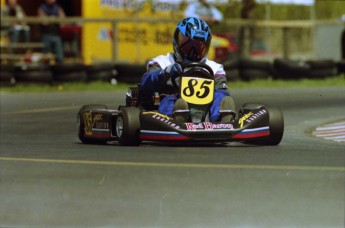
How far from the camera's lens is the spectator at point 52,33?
2128 cm

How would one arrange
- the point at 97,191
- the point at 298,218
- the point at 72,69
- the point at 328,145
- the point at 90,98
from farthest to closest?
the point at 72,69, the point at 90,98, the point at 328,145, the point at 97,191, the point at 298,218

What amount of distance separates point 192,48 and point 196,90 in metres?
0.58

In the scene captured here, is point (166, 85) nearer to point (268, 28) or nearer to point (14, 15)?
point (14, 15)

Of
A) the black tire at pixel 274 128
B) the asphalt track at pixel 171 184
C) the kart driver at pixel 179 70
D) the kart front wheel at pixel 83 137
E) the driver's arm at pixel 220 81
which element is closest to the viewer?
the asphalt track at pixel 171 184

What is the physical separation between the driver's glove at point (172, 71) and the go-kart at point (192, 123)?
7cm

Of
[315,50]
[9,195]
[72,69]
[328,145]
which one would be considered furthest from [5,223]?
[315,50]

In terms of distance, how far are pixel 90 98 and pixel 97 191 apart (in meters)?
11.1

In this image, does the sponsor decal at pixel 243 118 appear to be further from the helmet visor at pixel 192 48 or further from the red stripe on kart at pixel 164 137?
the helmet visor at pixel 192 48

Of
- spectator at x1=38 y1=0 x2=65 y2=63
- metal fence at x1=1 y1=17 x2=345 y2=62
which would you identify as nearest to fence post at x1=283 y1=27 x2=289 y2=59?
metal fence at x1=1 y1=17 x2=345 y2=62

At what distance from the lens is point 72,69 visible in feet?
66.1

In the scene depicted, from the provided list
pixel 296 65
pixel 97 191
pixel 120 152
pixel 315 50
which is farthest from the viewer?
pixel 315 50

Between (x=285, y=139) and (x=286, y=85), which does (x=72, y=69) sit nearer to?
(x=286, y=85)

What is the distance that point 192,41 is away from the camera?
9.45 metres

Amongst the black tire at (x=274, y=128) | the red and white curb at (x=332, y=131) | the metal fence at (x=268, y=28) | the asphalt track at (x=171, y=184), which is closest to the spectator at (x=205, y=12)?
the metal fence at (x=268, y=28)
